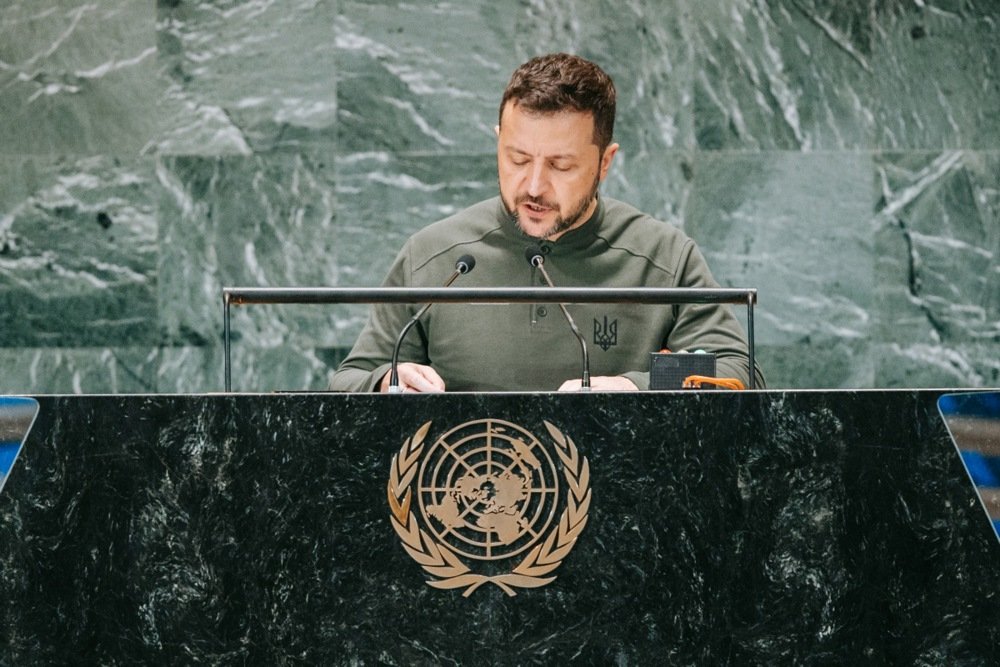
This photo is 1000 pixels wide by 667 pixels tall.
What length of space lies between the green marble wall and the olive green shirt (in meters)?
1.22

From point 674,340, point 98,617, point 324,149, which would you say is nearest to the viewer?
point 98,617

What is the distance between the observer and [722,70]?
4.25 m

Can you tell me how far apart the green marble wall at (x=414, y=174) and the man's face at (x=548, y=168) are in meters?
1.30

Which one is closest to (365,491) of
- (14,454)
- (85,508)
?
(85,508)

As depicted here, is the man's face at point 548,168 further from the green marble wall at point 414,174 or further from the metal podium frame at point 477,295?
the green marble wall at point 414,174

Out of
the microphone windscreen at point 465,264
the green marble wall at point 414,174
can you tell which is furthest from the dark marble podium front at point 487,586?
the green marble wall at point 414,174

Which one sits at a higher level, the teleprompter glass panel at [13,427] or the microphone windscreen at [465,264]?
the microphone windscreen at [465,264]

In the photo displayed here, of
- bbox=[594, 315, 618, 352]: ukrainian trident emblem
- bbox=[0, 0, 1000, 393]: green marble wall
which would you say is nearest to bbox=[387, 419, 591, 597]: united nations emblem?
bbox=[594, 315, 618, 352]: ukrainian trident emblem

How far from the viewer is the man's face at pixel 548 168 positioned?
112 inches

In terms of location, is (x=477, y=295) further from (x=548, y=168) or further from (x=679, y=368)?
(x=548, y=168)

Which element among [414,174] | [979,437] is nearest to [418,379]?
[979,437]

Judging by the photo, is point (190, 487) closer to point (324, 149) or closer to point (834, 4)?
point (324, 149)

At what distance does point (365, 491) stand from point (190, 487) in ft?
0.80

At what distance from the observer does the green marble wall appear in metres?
4.24
